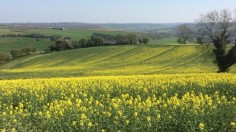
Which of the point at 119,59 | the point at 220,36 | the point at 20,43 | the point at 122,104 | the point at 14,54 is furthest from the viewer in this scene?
the point at 20,43

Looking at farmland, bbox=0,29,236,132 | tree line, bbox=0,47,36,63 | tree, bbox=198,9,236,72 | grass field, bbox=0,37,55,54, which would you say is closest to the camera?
farmland, bbox=0,29,236,132

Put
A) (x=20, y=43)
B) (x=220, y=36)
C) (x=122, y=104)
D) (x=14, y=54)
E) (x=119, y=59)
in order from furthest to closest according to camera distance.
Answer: (x=20, y=43) < (x=14, y=54) < (x=119, y=59) < (x=220, y=36) < (x=122, y=104)

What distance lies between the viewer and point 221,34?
49.2 meters

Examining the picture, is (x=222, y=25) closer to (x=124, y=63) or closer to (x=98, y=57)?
(x=124, y=63)

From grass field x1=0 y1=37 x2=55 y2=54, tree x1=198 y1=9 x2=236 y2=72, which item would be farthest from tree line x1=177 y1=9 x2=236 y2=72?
grass field x1=0 y1=37 x2=55 y2=54

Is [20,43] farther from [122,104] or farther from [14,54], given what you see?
[122,104]

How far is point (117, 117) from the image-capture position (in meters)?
11.1

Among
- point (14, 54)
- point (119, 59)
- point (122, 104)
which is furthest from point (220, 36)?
point (14, 54)

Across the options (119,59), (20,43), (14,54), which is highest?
(119,59)

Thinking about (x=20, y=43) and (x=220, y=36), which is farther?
(x=20, y=43)

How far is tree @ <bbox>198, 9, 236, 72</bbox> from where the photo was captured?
45.2m

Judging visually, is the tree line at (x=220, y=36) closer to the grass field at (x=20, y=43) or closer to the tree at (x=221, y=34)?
the tree at (x=221, y=34)

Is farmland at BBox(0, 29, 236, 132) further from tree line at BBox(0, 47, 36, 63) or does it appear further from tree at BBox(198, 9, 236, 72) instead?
tree line at BBox(0, 47, 36, 63)

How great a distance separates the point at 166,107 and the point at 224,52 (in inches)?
1395
